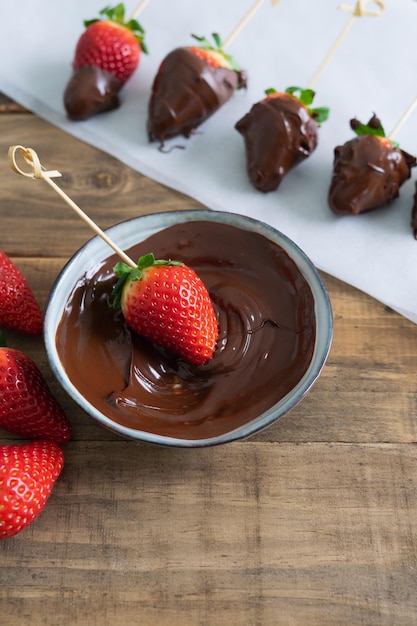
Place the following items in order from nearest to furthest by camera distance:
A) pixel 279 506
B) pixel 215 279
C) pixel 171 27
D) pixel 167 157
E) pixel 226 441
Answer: pixel 226 441, pixel 279 506, pixel 215 279, pixel 167 157, pixel 171 27

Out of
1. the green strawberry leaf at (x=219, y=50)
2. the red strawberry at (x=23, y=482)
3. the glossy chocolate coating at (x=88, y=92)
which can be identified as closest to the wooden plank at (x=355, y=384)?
the red strawberry at (x=23, y=482)

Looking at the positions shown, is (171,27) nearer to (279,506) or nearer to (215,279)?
(215,279)

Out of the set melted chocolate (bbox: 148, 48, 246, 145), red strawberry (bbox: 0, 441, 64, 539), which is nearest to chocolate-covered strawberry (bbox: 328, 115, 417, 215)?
melted chocolate (bbox: 148, 48, 246, 145)

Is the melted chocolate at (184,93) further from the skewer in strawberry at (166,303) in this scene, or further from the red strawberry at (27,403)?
the red strawberry at (27,403)

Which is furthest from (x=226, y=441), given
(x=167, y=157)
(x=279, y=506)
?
(x=167, y=157)

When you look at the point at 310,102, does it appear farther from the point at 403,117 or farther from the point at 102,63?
the point at 102,63

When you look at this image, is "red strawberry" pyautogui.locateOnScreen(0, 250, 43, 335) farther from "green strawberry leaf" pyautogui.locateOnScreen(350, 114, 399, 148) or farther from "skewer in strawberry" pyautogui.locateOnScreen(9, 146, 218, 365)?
"green strawberry leaf" pyautogui.locateOnScreen(350, 114, 399, 148)
